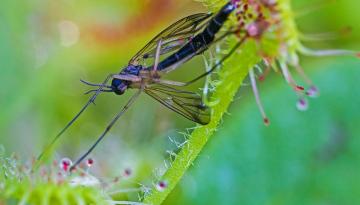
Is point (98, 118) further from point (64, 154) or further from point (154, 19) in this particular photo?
point (154, 19)

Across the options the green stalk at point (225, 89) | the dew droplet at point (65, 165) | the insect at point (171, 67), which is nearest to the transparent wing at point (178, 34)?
the insect at point (171, 67)

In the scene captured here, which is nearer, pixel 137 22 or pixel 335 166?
pixel 335 166

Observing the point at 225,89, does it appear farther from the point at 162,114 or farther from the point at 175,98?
the point at 162,114

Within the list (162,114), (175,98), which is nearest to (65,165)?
(175,98)

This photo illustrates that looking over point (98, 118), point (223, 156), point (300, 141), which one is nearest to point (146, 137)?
point (98, 118)

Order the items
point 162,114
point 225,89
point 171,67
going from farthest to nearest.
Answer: point 162,114 < point 171,67 < point 225,89

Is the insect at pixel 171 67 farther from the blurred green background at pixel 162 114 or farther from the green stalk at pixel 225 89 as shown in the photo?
the blurred green background at pixel 162 114
